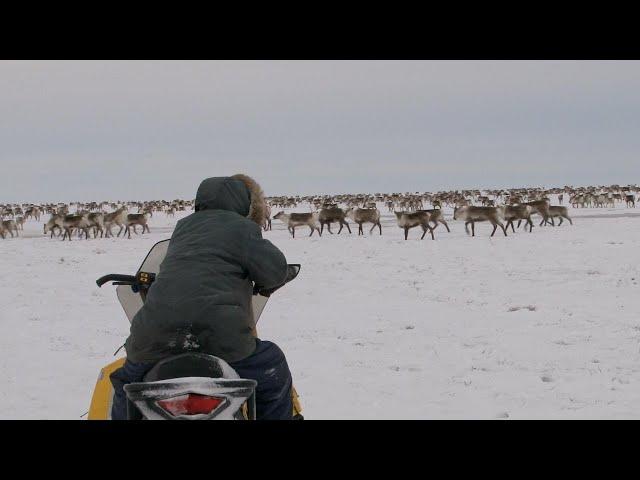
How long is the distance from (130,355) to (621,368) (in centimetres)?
552

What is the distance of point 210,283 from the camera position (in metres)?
2.49

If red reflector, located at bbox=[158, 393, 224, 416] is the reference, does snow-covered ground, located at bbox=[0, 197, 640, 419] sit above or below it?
below

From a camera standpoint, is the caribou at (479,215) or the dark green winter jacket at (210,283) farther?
the caribou at (479,215)

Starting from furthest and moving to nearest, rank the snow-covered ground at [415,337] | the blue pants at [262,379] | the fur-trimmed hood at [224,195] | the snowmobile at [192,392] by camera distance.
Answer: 1. the snow-covered ground at [415,337]
2. the fur-trimmed hood at [224,195]
3. the blue pants at [262,379]
4. the snowmobile at [192,392]

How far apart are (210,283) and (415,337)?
5.93 metres

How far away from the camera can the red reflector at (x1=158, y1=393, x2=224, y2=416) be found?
83.9 inches

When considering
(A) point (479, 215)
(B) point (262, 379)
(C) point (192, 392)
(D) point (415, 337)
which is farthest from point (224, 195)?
(A) point (479, 215)

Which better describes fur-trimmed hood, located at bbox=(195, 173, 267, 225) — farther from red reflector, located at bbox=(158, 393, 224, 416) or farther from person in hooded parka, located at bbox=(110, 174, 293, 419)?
red reflector, located at bbox=(158, 393, 224, 416)

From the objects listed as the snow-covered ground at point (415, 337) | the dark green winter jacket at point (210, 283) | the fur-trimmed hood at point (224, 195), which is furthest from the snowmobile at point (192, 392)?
the snow-covered ground at point (415, 337)

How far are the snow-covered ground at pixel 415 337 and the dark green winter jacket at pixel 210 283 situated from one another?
2.88m

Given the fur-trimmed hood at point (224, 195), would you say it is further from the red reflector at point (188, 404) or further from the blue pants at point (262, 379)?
the red reflector at point (188, 404)

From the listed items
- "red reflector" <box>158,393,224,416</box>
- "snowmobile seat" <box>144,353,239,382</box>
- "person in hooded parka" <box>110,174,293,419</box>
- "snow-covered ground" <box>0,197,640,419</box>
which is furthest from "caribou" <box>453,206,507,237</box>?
"red reflector" <box>158,393,224,416</box>

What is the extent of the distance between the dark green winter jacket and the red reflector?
1.01 ft

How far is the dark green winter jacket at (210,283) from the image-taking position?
242 centimetres
